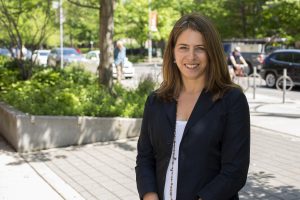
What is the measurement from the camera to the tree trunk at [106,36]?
34.6 ft

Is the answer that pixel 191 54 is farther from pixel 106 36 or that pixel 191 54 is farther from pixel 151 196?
pixel 106 36

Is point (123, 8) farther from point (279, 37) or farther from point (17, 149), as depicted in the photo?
point (17, 149)

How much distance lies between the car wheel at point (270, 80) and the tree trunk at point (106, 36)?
10826 millimetres

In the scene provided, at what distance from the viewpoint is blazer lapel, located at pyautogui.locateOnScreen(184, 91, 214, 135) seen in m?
2.25

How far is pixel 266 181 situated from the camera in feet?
19.5

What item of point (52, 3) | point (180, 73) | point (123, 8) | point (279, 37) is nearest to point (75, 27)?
point (123, 8)

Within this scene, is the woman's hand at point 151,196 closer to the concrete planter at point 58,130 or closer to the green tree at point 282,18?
the concrete planter at point 58,130

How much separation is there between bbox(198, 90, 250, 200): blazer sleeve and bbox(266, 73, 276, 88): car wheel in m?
18.0

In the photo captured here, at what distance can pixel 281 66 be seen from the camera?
19.0 meters

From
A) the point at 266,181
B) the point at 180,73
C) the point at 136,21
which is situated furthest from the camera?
the point at 136,21

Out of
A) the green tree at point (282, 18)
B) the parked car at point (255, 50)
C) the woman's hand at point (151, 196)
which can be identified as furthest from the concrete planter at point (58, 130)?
the green tree at point (282, 18)

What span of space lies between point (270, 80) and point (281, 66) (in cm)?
102

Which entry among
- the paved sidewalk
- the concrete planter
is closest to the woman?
the paved sidewalk

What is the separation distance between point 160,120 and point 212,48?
46 cm
